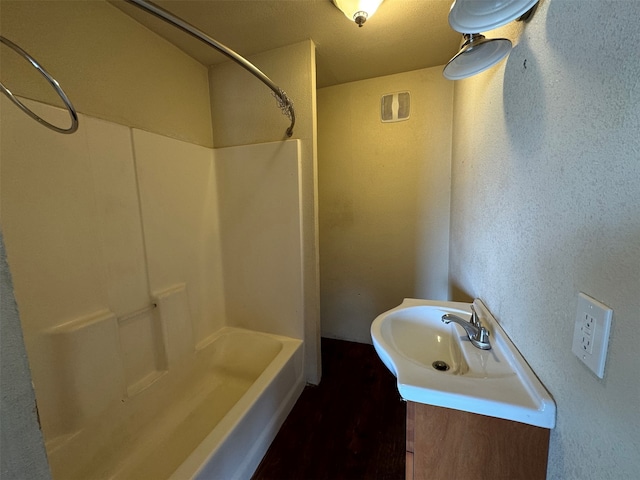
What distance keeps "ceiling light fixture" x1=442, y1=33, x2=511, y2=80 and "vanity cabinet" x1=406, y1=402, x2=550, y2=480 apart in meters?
1.15

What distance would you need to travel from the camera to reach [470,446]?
2.27 feet

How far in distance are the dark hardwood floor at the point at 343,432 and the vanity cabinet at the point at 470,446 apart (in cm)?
73

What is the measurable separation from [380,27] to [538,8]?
1079 millimetres

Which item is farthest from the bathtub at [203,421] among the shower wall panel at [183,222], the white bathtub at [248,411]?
the shower wall panel at [183,222]

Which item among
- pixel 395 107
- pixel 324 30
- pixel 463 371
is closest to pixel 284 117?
pixel 324 30

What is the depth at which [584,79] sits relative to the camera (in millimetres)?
507

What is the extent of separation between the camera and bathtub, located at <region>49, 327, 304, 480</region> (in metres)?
1.10

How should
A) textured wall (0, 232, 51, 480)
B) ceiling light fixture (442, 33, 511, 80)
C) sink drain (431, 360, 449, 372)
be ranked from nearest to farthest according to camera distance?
textured wall (0, 232, 51, 480) < ceiling light fixture (442, 33, 511, 80) < sink drain (431, 360, 449, 372)

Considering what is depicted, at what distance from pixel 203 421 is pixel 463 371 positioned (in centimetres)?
151

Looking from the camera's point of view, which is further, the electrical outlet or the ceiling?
the ceiling

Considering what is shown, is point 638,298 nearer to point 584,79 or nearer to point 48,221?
point 584,79

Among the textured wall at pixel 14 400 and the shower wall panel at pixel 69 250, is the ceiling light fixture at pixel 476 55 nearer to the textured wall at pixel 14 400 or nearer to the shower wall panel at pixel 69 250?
the textured wall at pixel 14 400

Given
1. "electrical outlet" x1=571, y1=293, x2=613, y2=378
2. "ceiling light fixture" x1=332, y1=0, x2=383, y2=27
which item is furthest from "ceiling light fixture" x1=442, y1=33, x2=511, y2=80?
"electrical outlet" x1=571, y1=293, x2=613, y2=378

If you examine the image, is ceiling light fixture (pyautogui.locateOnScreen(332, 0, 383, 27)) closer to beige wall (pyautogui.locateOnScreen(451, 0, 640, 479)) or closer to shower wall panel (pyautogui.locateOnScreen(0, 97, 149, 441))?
beige wall (pyautogui.locateOnScreen(451, 0, 640, 479))
